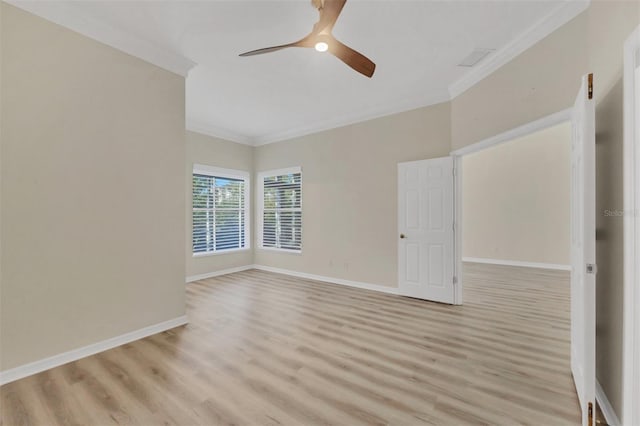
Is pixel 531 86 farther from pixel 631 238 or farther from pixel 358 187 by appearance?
pixel 358 187

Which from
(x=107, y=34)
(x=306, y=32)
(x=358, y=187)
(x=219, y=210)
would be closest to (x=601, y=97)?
(x=306, y=32)

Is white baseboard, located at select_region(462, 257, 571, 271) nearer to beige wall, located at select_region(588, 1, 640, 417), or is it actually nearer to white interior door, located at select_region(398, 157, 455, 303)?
white interior door, located at select_region(398, 157, 455, 303)

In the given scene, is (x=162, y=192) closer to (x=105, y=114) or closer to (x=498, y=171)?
(x=105, y=114)

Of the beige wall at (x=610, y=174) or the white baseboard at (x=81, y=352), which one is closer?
the beige wall at (x=610, y=174)

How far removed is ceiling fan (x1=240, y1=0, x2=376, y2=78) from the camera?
1766mm

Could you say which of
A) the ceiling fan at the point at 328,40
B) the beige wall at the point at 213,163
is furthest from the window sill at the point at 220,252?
the ceiling fan at the point at 328,40

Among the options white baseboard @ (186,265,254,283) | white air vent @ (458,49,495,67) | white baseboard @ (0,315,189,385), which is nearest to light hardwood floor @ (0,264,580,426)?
white baseboard @ (0,315,189,385)

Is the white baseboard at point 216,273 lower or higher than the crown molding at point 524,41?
lower

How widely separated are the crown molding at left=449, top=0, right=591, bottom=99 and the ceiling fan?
60.3 inches

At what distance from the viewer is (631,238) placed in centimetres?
142

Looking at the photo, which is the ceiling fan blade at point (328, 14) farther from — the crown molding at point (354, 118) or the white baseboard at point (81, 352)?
the white baseboard at point (81, 352)

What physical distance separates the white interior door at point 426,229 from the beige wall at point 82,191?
9.95 feet

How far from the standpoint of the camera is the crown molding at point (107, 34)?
224 centimetres

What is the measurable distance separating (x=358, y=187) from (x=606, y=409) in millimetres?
3633
